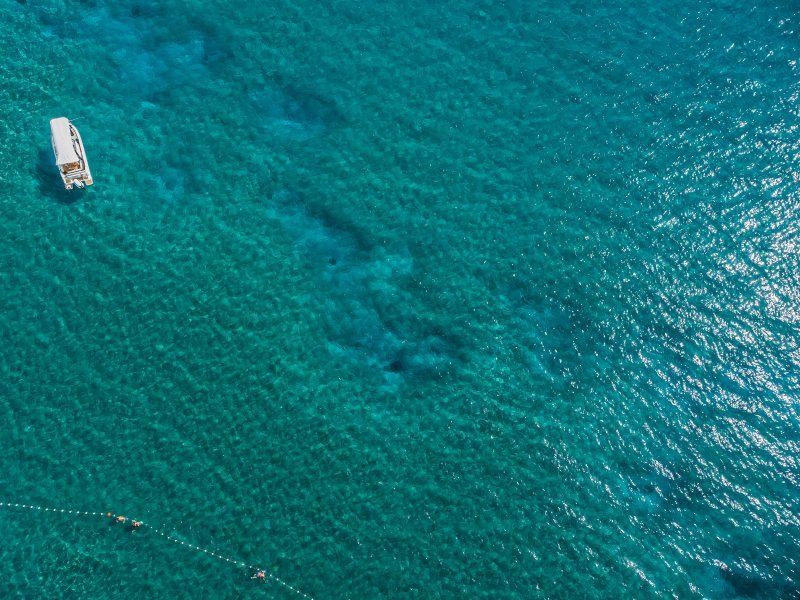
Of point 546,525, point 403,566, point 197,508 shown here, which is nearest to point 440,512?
point 403,566

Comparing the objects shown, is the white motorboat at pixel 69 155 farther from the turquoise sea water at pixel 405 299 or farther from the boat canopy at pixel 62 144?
the turquoise sea water at pixel 405 299

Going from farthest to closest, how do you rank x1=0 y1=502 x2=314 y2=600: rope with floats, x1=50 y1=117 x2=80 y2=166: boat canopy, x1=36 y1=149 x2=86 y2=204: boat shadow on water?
x1=36 y1=149 x2=86 y2=204: boat shadow on water, x1=50 y1=117 x2=80 y2=166: boat canopy, x1=0 y1=502 x2=314 y2=600: rope with floats

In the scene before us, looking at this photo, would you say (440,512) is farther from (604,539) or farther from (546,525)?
(604,539)

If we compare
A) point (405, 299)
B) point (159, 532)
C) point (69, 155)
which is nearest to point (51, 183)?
point (69, 155)

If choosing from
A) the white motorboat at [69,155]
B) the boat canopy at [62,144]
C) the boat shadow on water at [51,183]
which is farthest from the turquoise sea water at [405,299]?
the boat canopy at [62,144]

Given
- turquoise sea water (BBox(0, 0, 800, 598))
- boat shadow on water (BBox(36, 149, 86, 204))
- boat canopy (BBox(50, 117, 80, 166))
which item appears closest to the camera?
turquoise sea water (BBox(0, 0, 800, 598))

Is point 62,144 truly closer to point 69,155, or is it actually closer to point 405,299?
point 69,155

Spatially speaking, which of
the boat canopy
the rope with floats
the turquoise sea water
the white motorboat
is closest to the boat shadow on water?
the turquoise sea water

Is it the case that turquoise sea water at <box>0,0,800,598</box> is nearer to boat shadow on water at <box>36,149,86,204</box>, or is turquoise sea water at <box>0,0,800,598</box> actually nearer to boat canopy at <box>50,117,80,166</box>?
boat shadow on water at <box>36,149,86,204</box>
